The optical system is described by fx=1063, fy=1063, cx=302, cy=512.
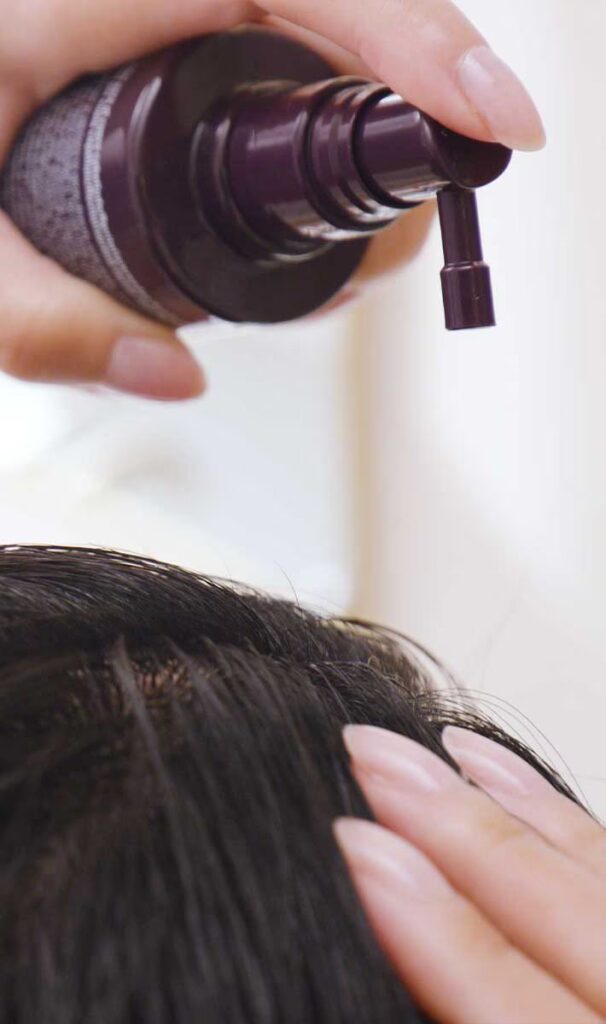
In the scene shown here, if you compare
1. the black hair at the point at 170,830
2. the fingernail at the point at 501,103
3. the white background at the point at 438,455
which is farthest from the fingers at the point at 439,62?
the white background at the point at 438,455

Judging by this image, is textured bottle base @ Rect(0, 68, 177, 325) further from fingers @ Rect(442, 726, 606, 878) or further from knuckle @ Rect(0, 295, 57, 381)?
fingers @ Rect(442, 726, 606, 878)

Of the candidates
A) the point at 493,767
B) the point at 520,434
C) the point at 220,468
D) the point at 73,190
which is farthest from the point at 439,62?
the point at 220,468

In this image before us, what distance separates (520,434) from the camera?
1.08m

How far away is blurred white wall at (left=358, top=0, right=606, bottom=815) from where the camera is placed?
3.24 ft

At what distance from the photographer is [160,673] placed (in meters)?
0.42

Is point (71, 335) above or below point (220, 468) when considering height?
above

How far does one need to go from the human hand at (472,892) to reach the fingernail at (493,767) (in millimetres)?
20

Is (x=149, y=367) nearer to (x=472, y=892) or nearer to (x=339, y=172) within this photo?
(x=339, y=172)

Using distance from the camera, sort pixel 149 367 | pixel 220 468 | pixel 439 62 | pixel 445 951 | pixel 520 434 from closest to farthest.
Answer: pixel 445 951
pixel 439 62
pixel 149 367
pixel 520 434
pixel 220 468

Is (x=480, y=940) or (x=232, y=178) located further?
(x=232, y=178)

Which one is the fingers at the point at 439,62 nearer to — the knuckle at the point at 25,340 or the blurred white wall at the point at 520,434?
the knuckle at the point at 25,340

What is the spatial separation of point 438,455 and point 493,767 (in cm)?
73

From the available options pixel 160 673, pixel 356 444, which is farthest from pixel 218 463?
pixel 160 673

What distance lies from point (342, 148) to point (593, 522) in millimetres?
641
